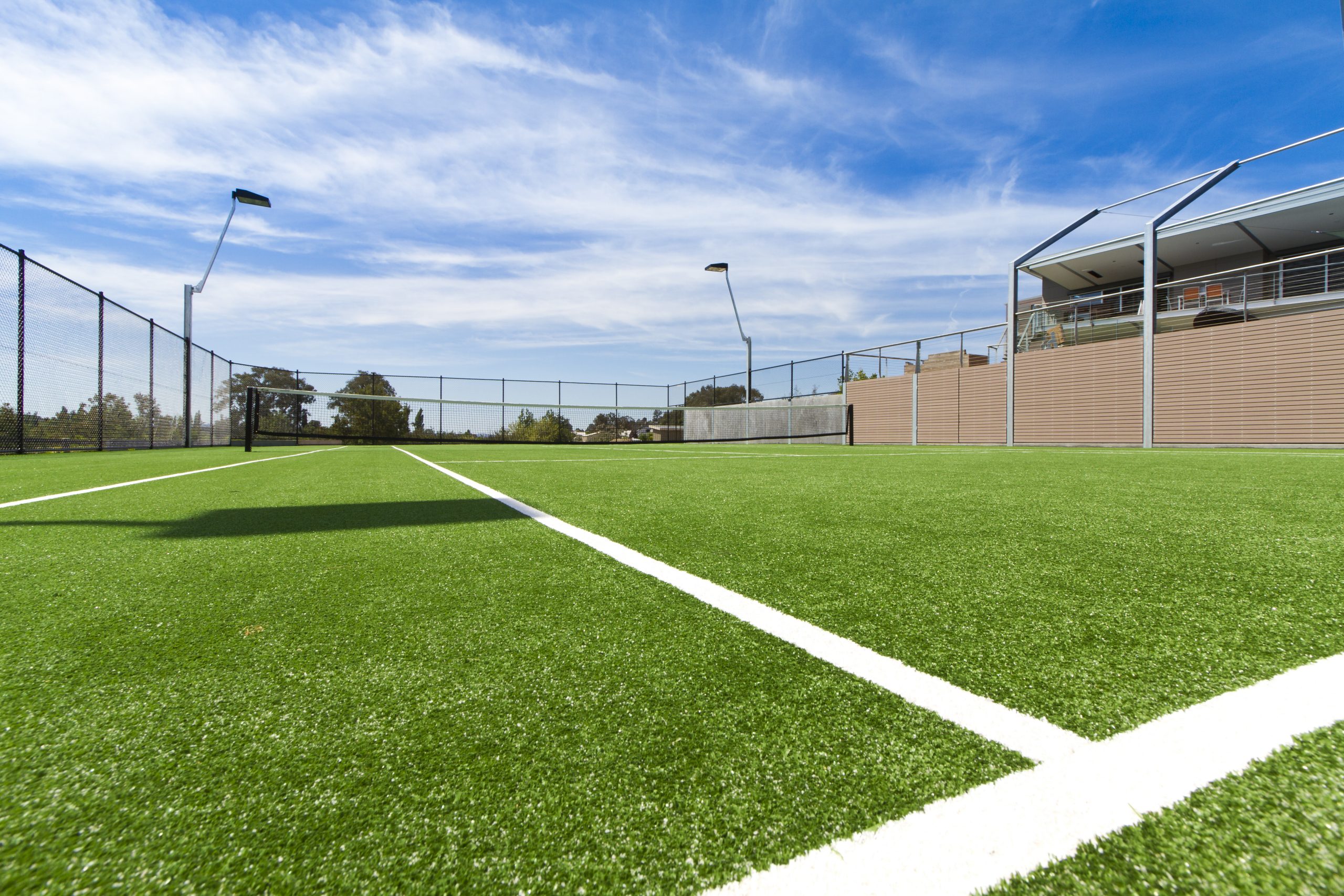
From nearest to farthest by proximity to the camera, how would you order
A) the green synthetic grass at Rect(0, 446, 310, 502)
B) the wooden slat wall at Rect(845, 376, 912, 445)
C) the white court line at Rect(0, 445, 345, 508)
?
1. the white court line at Rect(0, 445, 345, 508)
2. the green synthetic grass at Rect(0, 446, 310, 502)
3. the wooden slat wall at Rect(845, 376, 912, 445)

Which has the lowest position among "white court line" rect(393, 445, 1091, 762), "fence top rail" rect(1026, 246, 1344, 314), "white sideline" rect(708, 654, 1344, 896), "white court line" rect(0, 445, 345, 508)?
"white sideline" rect(708, 654, 1344, 896)

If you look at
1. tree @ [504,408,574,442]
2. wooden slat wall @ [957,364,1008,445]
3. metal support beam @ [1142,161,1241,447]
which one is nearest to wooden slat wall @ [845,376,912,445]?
wooden slat wall @ [957,364,1008,445]

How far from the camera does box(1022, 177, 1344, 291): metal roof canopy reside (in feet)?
55.1

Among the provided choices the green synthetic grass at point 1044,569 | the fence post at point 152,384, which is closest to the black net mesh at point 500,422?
the fence post at point 152,384

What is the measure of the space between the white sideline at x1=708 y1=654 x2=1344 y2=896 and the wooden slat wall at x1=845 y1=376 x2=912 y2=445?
22.2m

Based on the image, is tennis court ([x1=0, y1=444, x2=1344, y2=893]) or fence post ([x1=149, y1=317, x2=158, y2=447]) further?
fence post ([x1=149, y1=317, x2=158, y2=447])

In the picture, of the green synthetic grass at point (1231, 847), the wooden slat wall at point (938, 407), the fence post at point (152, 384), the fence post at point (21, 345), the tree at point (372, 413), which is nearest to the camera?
the green synthetic grass at point (1231, 847)

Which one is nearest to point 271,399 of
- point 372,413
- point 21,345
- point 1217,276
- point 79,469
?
point 372,413

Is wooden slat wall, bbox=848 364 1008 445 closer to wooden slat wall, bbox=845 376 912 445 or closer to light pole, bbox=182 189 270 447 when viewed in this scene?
wooden slat wall, bbox=845 376 912 445

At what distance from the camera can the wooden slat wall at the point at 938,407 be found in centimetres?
1980

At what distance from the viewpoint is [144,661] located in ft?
4.02

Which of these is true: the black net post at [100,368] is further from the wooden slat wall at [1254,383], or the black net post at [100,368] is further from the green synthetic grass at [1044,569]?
the wooden slat wall at [1254,383]

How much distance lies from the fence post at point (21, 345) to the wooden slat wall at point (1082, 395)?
2220 centimetres

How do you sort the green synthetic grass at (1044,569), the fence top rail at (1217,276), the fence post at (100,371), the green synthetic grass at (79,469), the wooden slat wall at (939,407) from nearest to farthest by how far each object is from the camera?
the green synthetic grass at (1044,569), the green synthetic grass at (79,469), the fence post at (100,371), the fence top rail at (1217,276), the wooden slat wall at (939,407)
